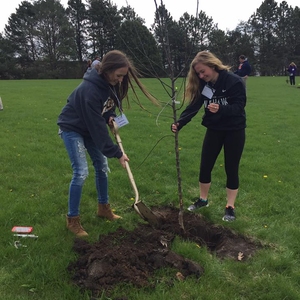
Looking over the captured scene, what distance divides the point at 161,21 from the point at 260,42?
67513 millimetres

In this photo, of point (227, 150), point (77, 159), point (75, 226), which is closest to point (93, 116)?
point (77, 159)

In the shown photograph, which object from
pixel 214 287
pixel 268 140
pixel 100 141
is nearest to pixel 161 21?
pixel 100 141

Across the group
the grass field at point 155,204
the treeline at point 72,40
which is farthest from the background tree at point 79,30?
the grass field at point 155,204

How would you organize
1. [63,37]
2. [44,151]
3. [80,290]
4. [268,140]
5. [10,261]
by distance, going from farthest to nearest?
[63,37] → [268,140] → [44,151] → [10,261] → [80,290]

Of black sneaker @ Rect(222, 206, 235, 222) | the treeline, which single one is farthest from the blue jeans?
the treeline

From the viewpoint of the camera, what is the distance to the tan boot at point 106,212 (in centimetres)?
402

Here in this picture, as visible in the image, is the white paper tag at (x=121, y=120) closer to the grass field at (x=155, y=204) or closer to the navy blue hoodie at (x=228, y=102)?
the grass field at (x=155, y=204)

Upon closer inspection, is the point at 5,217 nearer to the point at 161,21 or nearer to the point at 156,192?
the point at 156,192

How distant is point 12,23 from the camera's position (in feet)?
176

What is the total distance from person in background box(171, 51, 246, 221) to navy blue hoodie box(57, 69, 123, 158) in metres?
0.87

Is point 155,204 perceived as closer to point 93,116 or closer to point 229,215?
point 229,215

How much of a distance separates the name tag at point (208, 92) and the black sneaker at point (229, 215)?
143 cm

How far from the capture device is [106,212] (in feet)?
Result: 13.2

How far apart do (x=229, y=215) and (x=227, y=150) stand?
823mm
